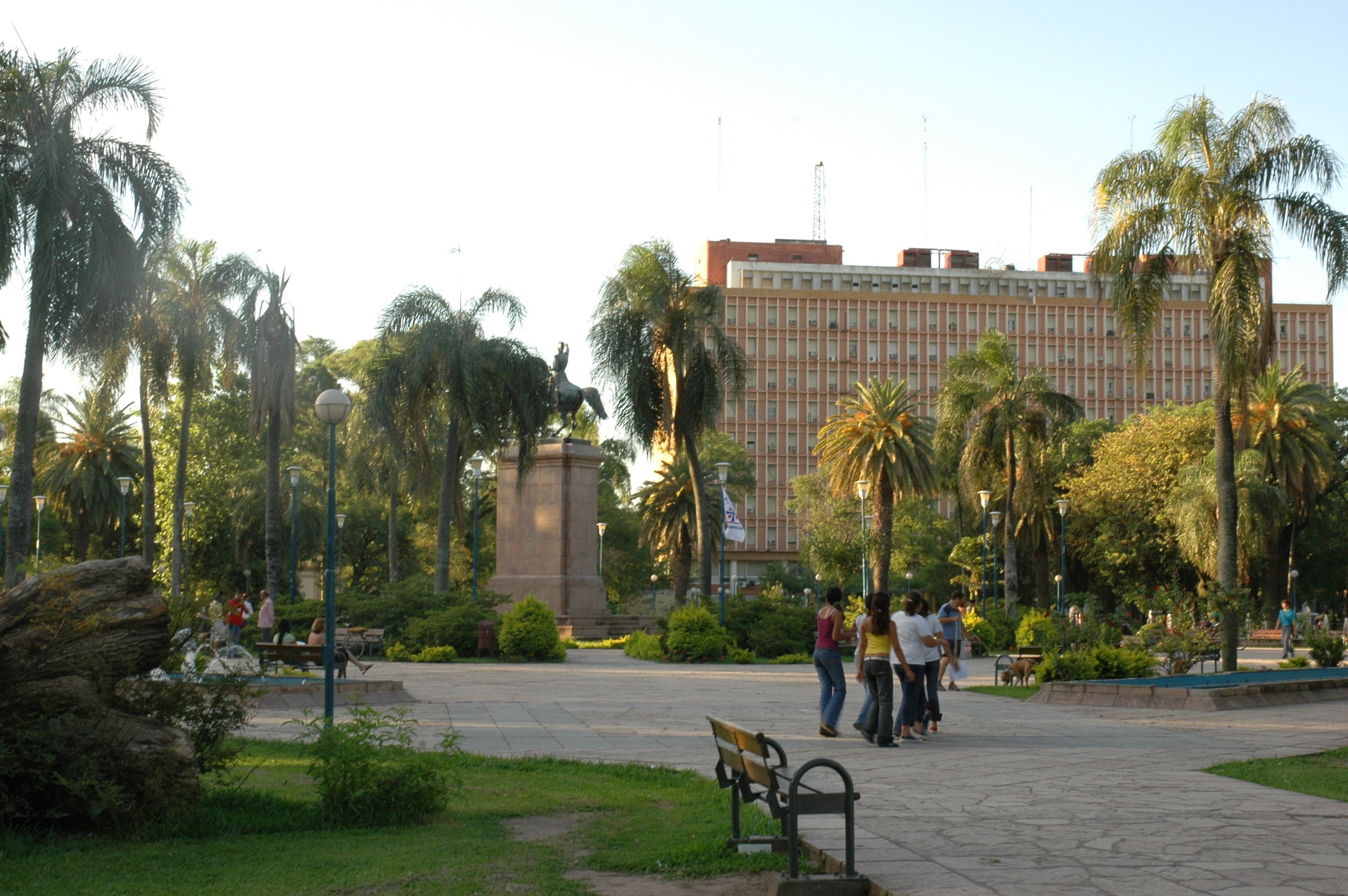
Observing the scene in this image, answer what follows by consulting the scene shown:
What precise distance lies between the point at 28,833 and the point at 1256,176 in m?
20.2

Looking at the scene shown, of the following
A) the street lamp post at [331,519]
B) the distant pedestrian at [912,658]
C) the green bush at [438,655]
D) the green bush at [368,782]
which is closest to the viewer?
the green bush at [368,782]

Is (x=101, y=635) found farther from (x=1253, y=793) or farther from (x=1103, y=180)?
(x=1103, y=180)

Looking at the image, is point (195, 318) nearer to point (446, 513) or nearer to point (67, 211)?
point (446, 513)

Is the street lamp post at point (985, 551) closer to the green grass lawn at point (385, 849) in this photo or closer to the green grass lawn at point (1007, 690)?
the green grass lawn at point (1007, 690)

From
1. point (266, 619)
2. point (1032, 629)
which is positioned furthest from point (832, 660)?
point (1032, 629)

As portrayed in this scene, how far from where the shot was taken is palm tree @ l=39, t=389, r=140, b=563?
57062mm

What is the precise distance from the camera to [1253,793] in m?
9.33

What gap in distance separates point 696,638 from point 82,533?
4056cm

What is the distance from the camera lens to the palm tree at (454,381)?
3488 centimetres

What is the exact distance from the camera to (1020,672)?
21906 mm

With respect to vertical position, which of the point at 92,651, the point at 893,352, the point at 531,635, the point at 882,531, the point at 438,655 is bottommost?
the point at 438,655

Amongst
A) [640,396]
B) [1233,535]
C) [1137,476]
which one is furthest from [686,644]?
[1137,476]

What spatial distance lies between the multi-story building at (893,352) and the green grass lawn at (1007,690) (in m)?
73.6

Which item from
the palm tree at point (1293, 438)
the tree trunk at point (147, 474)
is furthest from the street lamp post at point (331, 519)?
the palm tree at point (1293, 438)
